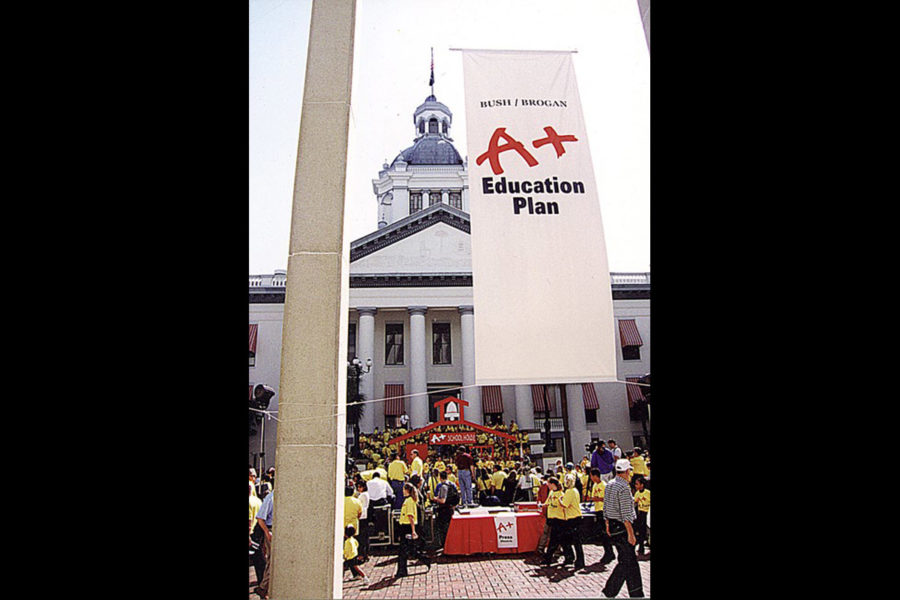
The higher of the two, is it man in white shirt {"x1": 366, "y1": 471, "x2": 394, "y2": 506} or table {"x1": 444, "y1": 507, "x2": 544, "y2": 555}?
man in white shirt {"x1": 366, "y1": 471, "x2": 394, "y2": 506}

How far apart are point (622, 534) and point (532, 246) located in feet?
11.4

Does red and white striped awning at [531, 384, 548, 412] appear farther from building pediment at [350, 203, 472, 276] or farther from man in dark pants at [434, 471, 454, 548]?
man in dark pants at [434, 471, 454, 548]

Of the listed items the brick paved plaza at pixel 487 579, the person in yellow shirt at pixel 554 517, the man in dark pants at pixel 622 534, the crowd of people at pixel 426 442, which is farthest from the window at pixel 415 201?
the man in dark pants at pixel 622 534

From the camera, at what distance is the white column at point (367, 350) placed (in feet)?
87.5

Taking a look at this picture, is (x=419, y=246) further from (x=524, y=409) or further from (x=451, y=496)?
(x=451, y=496)

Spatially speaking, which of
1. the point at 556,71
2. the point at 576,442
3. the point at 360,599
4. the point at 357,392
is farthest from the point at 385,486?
the point at 576,442

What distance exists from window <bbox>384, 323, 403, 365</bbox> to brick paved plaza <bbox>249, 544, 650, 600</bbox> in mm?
20168

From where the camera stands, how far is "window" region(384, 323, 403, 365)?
2944 centimetres

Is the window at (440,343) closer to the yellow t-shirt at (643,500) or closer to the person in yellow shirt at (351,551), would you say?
the yellow t-shirt at (643,500)

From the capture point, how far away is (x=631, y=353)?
1141 inches

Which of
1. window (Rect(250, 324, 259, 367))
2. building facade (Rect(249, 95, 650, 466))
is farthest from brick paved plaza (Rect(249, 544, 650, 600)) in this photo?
window (Rect(250, 324, 259, 367))

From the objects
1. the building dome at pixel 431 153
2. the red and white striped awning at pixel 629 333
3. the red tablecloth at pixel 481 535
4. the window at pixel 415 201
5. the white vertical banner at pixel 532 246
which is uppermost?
the building dome at pixel 431 153

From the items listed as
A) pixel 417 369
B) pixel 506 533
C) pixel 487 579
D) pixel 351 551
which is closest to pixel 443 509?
pixel 506 533

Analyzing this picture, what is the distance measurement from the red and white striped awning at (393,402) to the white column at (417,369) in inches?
25.6
